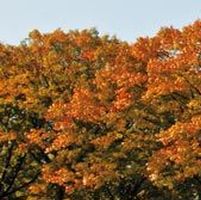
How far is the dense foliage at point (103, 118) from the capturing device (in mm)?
39125

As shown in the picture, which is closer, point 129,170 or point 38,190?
point 129,170

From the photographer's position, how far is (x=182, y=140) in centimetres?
3750

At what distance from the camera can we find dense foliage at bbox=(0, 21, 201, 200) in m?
39.1

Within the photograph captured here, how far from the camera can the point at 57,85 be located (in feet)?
150

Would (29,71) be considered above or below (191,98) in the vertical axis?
above

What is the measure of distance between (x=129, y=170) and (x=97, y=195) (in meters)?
4.94

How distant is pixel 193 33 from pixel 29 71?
463 inches

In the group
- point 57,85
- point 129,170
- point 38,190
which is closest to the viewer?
point 129,170

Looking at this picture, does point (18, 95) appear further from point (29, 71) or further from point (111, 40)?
point (111, 40)

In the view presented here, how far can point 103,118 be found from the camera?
133 ft

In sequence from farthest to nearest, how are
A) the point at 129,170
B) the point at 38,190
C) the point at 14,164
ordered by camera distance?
1. the point at 14,164
2. the point at 38,190
3. the point at 129,170

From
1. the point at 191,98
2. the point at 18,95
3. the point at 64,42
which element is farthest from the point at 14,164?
the point at 191,98

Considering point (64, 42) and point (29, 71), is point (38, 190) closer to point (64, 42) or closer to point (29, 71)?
point (29, 71)

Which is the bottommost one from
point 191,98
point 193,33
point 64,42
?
point 191,98
